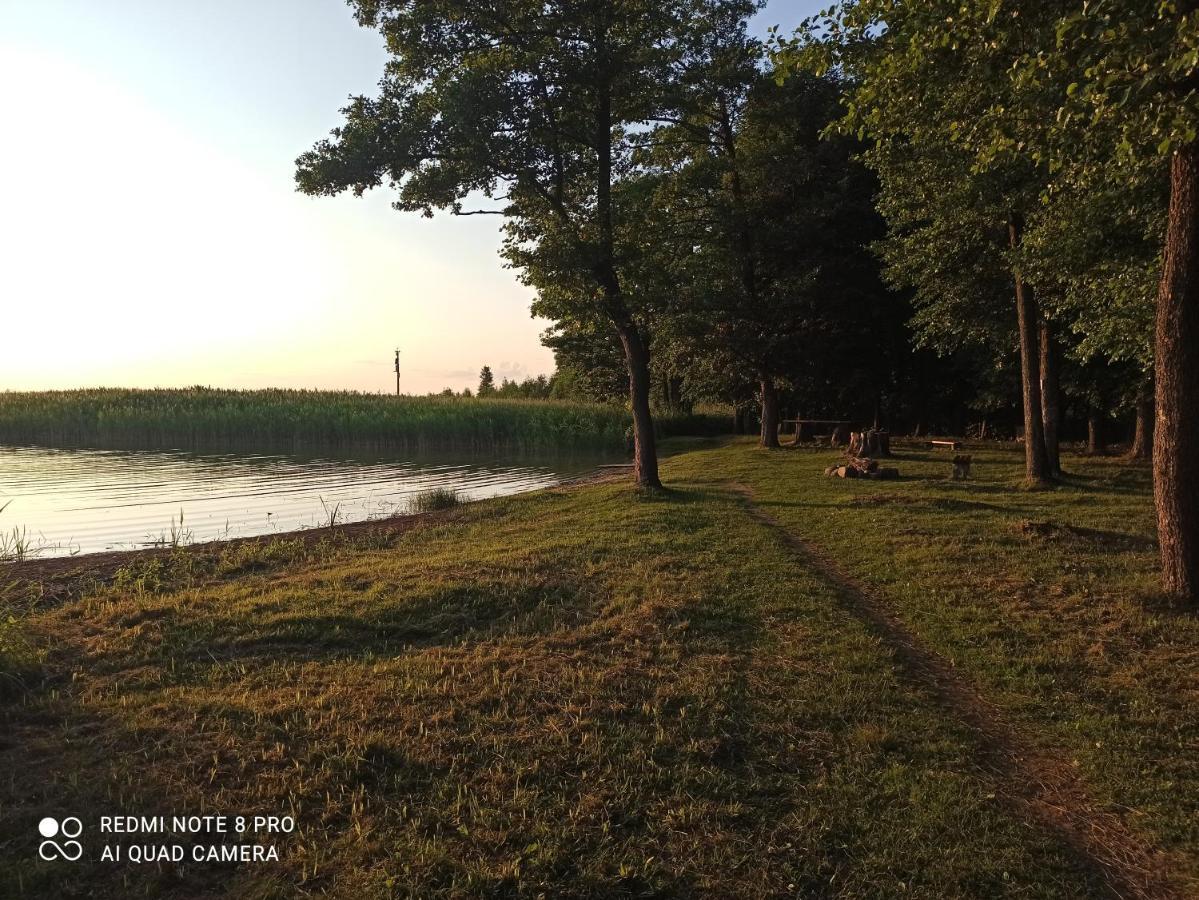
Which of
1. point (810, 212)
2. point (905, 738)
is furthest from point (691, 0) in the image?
point (905, 738)

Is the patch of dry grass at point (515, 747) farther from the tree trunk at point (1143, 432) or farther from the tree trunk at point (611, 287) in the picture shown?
the tree trunk at point (1143, 432)

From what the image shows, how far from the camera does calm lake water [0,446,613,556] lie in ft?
42.0

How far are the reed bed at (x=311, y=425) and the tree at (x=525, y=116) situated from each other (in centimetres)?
1954

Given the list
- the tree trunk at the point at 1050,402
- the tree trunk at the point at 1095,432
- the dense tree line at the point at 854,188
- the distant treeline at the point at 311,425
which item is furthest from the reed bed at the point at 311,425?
the tree trunk at the point at 1050,402

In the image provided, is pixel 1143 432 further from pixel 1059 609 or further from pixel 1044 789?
pixel 1044 789

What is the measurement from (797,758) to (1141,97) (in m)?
5.26

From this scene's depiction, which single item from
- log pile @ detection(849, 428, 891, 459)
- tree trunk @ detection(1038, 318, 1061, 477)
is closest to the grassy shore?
tree trunk @ detection(1038, 318, 1061, 477)

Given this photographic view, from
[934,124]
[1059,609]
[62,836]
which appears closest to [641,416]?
[934,124]

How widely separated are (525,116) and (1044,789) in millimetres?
12793

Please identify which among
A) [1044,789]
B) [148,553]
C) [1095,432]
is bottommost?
[1044,789]

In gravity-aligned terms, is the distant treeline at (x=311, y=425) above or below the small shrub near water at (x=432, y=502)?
above

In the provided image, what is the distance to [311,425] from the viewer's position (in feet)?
112

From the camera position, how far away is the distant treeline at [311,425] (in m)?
33.2

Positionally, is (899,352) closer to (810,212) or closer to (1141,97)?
(810,212)
